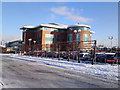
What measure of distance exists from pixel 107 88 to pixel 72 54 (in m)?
18.9

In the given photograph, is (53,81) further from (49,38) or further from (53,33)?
(53,33)

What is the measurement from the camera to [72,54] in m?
25.6

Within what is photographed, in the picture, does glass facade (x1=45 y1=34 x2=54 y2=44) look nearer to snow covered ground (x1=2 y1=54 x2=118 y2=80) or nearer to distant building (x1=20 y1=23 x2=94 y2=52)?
distant building (x1=20 y1=23 x2=94 y2=52)

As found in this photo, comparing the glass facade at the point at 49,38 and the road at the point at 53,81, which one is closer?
the road at the point at 53,81

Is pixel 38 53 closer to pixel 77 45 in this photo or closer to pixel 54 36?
pixel 77 45

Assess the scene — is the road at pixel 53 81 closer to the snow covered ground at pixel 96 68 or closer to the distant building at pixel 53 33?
the snow covered ground at pixel 96 68

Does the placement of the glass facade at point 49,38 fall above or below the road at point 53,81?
above

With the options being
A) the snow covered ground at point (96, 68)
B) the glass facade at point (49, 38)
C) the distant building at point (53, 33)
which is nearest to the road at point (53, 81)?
the snow covered ground at point (96, 68)

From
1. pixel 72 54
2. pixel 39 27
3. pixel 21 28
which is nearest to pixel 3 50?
pixel 21 28

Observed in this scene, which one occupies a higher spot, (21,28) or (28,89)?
(21,28)

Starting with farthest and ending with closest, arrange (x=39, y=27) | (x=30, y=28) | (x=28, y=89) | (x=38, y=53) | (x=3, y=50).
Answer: (x=3, y=50)
(x=30, y=28)
(x=39, y=27)
(x=38, y=53)
(x=28, y=89)

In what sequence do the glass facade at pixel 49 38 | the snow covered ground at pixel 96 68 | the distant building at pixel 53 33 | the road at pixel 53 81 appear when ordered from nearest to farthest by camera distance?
1. the road at pixel 53 81
2. the snow covered ground at pixel 96 68
3. the distant building at pixel 53 33
4. the glass facade at pixel 49 38

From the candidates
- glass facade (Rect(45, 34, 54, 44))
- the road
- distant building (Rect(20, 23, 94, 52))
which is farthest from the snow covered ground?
glass facade (Rect(45, 34, 54, 44))

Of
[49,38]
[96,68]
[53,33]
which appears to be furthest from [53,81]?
[53,33]
